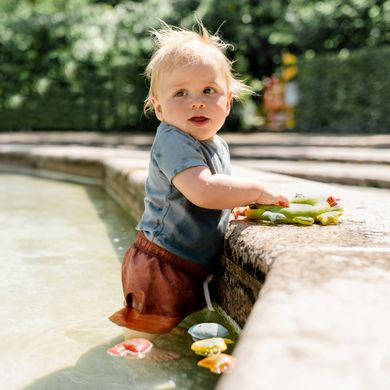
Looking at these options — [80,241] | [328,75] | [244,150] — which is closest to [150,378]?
[80,241]

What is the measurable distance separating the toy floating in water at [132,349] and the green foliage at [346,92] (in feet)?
31.3

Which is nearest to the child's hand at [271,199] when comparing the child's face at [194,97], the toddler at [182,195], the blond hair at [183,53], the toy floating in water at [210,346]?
the toddler at [182,195]

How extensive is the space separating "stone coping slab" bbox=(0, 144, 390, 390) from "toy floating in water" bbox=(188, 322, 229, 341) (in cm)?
9

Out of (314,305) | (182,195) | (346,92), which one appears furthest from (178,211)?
(346,92)

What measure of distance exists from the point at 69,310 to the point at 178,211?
53cm

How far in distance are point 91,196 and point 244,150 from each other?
2.61 meters

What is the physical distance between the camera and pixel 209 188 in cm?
178

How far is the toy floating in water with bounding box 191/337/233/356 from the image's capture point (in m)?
1.56

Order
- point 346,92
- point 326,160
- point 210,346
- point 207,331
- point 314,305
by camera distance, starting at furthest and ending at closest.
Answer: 1. point 346,92
2. point 326,160
3. point 207,331
4. point 210,346
5. point 314,305

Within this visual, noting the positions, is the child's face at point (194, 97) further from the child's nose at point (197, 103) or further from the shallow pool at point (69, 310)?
the shallow pool at point (69, 310)

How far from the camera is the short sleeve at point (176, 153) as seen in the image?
71.1 inches

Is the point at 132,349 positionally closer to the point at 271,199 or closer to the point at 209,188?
the point at 209,188

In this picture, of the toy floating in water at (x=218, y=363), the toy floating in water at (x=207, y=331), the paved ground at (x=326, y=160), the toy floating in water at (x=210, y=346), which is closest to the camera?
the toy floating in water at (x=218, y=363)

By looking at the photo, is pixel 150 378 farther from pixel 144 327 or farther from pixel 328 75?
pixel 328 75
